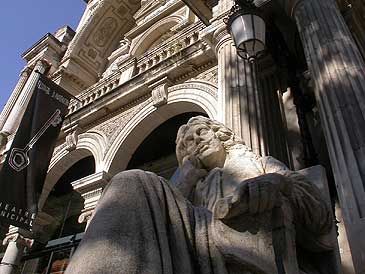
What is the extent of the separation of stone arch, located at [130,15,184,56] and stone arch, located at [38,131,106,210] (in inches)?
178

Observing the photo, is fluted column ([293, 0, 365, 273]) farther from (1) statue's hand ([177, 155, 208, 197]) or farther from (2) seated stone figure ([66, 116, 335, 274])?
→ (1) statue's hand ([177, 155, 208, 197])

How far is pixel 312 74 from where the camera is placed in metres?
3.68

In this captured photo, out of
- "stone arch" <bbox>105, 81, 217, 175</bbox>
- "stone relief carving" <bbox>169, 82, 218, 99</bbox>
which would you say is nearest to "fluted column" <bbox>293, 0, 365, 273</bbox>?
"stone relief carving" <bbox>169, 82, 218, 99</bbox>

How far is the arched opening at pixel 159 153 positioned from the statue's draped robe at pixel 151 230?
6656mm

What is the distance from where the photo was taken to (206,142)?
228cm

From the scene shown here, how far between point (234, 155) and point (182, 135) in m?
0.38

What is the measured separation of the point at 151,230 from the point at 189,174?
859mm

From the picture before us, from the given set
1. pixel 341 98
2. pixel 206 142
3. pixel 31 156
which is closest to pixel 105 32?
pixel 31 156

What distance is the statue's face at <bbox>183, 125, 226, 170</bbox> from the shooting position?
2.23 metres

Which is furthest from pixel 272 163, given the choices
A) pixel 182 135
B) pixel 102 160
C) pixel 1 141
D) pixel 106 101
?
pixel 1 141

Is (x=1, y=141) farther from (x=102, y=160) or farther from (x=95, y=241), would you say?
(x=95, y=241)

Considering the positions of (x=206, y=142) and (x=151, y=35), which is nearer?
(x=206, y=142)

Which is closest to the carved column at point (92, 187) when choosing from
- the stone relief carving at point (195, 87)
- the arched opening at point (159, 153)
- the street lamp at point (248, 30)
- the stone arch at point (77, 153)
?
the stone arch at point (77, 153)

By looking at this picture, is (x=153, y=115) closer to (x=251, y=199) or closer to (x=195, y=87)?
(x=195, y=87)
